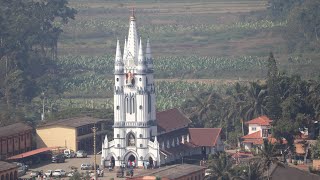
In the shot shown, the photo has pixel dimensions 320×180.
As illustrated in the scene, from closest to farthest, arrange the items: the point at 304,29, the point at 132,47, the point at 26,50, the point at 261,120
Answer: the point at 132,47 → the point at 261,120 → the point at 26,50 → the point at 304,29

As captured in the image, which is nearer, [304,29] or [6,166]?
[6,166]

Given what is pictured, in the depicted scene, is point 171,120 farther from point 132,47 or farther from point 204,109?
point 204,109

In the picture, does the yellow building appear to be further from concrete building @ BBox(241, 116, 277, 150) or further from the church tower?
concrete building @ BBox(241, 116, 277, 150)

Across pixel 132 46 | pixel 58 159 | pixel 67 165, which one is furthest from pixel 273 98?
pixel 58 159

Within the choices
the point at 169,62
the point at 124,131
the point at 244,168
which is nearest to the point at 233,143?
the point at 124,131

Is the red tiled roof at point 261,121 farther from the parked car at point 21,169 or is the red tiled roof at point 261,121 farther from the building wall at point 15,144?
the parked car at point 21,169

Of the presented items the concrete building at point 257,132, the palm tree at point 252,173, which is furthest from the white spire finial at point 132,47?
the palm tree at point 252,173
